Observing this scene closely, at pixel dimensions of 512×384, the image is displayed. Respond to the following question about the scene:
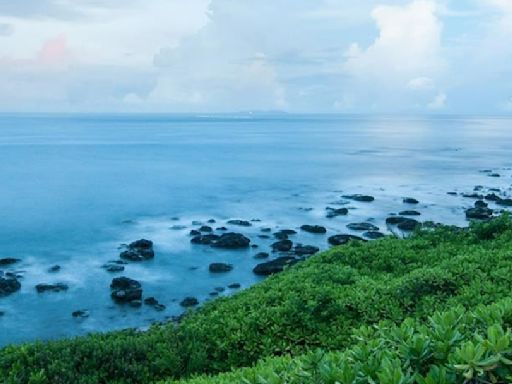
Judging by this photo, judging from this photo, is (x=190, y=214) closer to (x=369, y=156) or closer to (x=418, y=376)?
(x=418, y=376)

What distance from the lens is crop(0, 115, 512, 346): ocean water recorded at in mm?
26234

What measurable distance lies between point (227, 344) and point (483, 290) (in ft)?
13.3

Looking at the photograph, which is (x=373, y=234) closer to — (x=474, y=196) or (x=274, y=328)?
(x=474, y=196)

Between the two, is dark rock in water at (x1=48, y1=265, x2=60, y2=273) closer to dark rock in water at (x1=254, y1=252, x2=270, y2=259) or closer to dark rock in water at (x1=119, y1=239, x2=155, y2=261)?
dark rock in water at (x1=119, y1=239, x2=155, y2=261)

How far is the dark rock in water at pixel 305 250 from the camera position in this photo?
3161 centimetres

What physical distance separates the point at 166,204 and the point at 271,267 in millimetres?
21602

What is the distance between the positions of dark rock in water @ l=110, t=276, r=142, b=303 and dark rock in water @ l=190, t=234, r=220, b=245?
802 cm

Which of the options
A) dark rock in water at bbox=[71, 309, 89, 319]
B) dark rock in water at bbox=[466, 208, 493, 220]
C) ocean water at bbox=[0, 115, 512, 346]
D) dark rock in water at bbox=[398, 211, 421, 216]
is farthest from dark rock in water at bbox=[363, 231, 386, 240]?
dark rock in water at bbox=[71, 309, 89, 319]

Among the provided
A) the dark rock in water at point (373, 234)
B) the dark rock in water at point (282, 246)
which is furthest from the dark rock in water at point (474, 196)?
the dark rock in water at point (282, 246)

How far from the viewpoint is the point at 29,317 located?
2414cm

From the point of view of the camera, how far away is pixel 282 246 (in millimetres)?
32906

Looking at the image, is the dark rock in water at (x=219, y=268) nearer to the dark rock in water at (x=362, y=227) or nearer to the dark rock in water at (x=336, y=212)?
the dark rock in water at (x=362, y=227)

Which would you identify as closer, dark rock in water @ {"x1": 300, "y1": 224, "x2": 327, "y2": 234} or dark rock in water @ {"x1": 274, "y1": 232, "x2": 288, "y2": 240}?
dark rock in water @ {"x1": 274, "y1": 232, "x2": 288, "y2": 240}

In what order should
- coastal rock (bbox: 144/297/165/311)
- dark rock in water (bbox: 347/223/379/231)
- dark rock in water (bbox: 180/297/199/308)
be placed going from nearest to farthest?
coastal rock (bbox: 144/297/165/311) → dark rock in water (bbox: 180/297/199/308) → dark rock in water (bbox: 347/223/379/231)
